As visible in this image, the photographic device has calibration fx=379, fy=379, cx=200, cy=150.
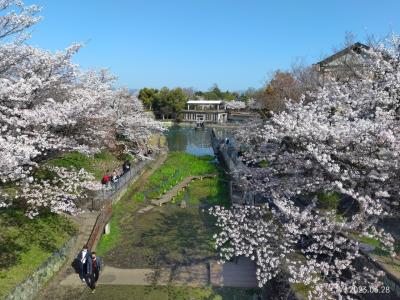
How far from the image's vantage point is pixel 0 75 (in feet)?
45.8

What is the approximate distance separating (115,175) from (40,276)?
11370mm

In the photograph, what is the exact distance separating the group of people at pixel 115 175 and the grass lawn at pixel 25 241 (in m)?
5.80

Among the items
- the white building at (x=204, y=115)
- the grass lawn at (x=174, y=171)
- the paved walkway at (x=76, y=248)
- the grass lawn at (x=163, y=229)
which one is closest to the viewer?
the paved walkway at (x=76, y=248)

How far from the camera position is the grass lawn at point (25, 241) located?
1138 cm

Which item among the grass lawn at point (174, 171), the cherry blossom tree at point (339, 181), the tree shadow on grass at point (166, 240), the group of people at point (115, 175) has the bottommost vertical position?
the tree shadow on grass at point (166, 240)

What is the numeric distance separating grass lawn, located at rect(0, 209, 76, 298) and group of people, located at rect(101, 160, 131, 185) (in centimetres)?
580

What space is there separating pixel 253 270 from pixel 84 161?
15.7 meters

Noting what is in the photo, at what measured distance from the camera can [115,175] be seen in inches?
915

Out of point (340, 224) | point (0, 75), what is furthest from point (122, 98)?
point (340, 224)

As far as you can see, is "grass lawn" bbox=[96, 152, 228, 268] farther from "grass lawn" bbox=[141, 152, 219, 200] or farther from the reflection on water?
the reflection on water

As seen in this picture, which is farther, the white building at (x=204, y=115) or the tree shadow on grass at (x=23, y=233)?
the white building at (x=204, y=115)

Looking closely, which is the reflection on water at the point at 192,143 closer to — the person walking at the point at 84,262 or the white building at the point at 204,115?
the white building at the point at 204,115

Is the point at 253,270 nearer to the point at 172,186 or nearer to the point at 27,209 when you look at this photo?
the point at 27,209

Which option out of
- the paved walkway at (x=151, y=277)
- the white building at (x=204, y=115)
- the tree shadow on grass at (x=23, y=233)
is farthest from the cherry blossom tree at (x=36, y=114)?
the white building at (x=204, y=115)
